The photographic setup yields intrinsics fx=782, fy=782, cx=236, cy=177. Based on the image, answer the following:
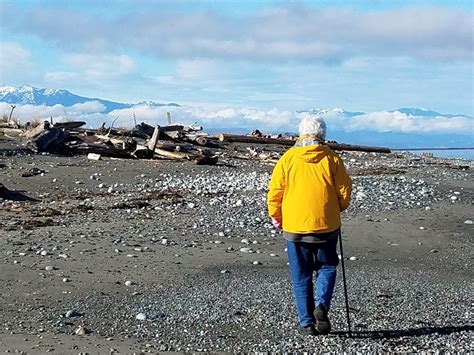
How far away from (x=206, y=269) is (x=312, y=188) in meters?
3.39

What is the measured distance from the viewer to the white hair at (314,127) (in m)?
7.52

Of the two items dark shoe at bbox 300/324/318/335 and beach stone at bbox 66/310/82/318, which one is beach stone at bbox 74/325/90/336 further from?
dark shoe at bbox 300/324/318/335

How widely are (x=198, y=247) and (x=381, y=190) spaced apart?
24.1ft

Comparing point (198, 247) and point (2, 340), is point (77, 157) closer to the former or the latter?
point (198, 247)

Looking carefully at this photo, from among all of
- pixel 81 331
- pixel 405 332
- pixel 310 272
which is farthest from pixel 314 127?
pixel 81 331

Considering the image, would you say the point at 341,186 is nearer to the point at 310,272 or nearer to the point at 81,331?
A: the point at 310,272

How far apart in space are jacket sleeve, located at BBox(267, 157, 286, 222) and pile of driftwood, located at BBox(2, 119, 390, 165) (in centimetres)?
1510

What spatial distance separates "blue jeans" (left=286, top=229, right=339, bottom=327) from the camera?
24.7ft

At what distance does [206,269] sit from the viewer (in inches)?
412

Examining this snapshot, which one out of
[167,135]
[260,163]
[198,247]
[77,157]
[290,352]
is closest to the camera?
[290,352]

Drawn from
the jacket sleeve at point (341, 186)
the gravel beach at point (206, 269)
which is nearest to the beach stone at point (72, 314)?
the gravel beach at point (206, 269)

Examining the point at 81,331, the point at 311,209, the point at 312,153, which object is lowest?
the point at 81,331

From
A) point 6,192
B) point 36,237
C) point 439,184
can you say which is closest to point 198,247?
point 36,237

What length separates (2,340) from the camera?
7188 mm
